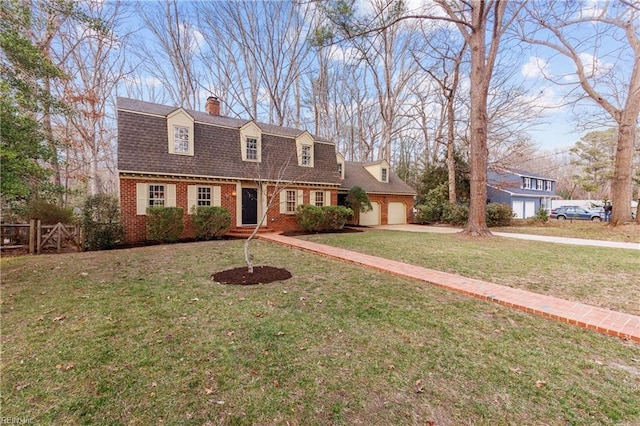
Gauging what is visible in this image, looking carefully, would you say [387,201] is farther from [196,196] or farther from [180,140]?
[180,140]

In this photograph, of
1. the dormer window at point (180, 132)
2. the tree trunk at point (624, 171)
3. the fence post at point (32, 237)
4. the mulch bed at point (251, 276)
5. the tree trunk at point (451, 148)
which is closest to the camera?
the mulch bed at point (251, 276)

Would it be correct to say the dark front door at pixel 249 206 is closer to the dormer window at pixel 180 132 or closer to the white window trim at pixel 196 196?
the white window trim at pixel 196 196

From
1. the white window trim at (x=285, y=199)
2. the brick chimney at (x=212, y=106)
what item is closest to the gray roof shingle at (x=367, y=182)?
the white window trim at (x=285, y=199)

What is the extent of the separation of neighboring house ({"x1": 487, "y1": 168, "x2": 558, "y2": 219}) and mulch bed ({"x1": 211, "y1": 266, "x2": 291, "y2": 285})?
24.4 m

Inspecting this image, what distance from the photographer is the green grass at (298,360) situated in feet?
6.95

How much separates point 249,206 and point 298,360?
1099 centimetres

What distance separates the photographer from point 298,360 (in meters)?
2.77

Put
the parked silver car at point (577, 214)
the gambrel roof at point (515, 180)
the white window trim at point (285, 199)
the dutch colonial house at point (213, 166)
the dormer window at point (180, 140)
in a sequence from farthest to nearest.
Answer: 1. the gambrel roof at point (515, 180)
2. the parked silver car at point (577, 214)
3. the white window trim at point (285, 199)
4. the dormer window at point (180, 140)
5. the dutch colonial house at point (213, 166)

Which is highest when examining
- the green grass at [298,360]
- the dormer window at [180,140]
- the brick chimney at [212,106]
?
the brick chimney at [212,106]

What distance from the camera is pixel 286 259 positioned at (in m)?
7.35

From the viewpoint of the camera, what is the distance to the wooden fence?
8.07m

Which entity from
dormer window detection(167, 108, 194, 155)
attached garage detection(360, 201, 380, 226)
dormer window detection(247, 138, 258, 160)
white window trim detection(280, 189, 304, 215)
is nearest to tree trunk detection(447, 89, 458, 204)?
attached garage detection(360, 201, 380, 226)

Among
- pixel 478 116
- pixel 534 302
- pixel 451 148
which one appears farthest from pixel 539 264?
pixel 451 148

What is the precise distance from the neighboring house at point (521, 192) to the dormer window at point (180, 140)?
79.6 feet
